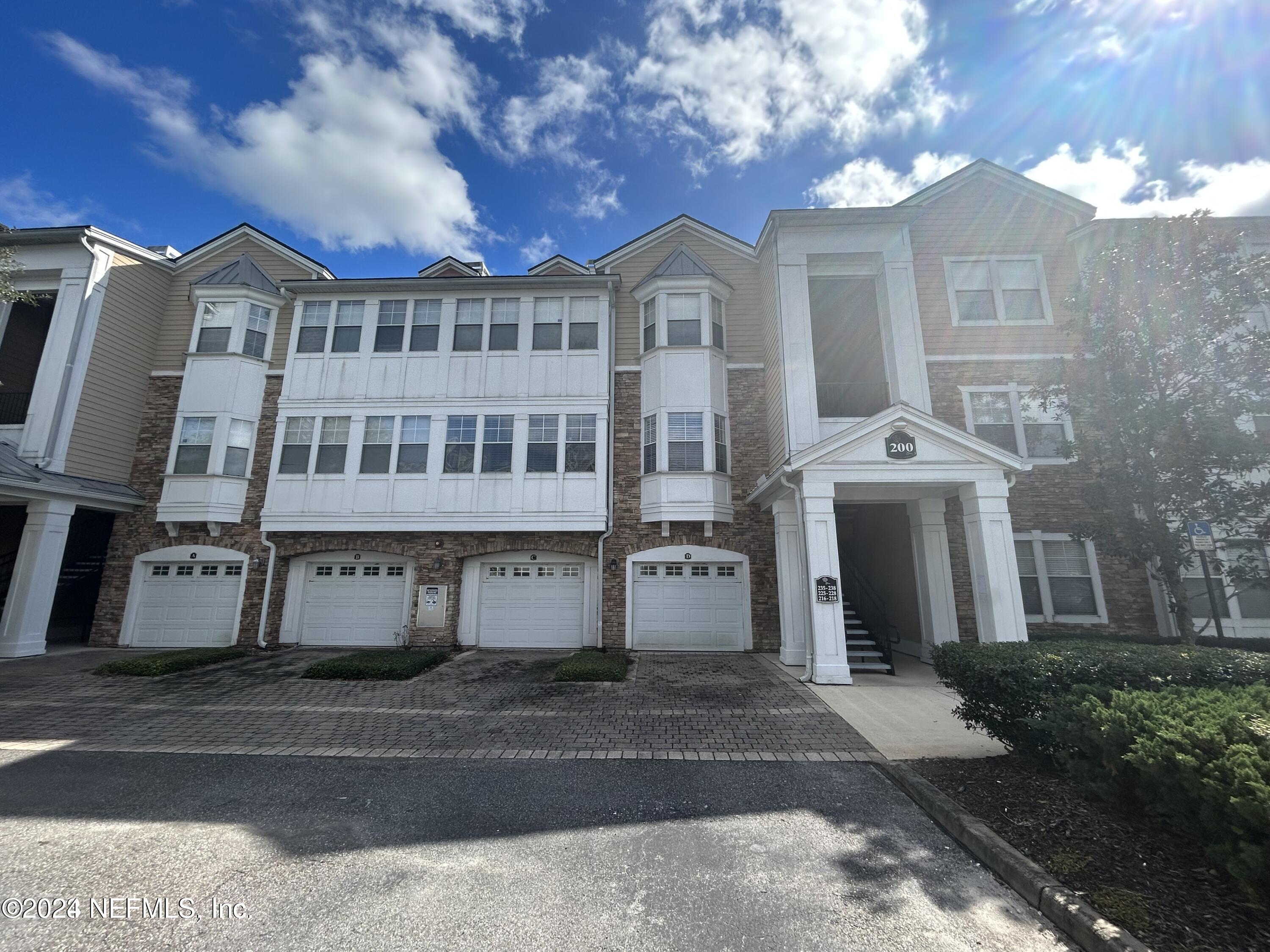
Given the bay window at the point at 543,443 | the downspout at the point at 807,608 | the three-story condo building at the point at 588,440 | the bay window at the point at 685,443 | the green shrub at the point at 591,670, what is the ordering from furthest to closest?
the bay window at the point at 543,443 → the bay window at the point at 685,443 → the three-story condo building at the point at 588,440 → the green shrub at the point at 591,670 → the downspout at the point at 807,608

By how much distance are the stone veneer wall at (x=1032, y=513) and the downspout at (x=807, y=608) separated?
4098mm

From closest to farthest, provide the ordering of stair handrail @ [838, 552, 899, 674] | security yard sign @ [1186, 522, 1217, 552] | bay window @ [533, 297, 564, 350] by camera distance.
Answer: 1. security yard sign @ [1186, 522, 1217, 552]
2. stair handrail @ [838, 552, 899, 674]
3. bay window @ [533, 297, 564, 350]

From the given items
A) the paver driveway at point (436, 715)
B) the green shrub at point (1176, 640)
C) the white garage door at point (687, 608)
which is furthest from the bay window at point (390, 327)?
the green shrub at point (1176, 640)

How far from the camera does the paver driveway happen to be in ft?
19.5

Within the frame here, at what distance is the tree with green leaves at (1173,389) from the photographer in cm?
804

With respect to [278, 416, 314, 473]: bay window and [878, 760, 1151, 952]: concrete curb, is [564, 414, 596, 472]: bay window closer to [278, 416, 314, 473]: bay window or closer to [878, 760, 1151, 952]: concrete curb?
[278, 416, 314, 473]: bay window

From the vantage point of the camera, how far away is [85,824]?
4.17m

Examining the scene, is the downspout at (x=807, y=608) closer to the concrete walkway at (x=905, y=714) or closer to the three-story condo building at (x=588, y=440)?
the concrete walkway at (x=905, y=714)

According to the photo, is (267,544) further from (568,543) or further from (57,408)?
(568,543)

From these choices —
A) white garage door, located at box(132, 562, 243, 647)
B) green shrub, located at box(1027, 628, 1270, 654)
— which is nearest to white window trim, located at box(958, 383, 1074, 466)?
green shrub, located at box(1027, 628, 1270, 654)

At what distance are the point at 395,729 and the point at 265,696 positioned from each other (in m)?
3.21

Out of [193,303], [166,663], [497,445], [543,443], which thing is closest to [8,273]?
[193,303]

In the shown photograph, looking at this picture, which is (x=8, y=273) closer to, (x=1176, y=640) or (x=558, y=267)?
(x=558, y=267)

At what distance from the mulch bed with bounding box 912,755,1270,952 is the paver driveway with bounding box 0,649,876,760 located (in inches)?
63.7
